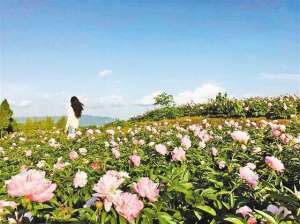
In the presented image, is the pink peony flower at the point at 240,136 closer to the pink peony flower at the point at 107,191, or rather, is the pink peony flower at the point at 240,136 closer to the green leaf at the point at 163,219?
the green leaf at the point at 163,219

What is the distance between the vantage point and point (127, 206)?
7.64ft

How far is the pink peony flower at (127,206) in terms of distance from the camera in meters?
2.32

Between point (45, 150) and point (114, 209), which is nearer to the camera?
point (114, 209)

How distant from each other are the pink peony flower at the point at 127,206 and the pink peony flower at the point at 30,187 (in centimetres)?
34

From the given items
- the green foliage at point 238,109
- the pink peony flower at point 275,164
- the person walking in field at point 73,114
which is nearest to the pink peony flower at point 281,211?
the pink peony flower at point 275,164

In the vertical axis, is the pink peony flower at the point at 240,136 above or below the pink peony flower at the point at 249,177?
above

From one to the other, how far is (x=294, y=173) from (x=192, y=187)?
5.63ft

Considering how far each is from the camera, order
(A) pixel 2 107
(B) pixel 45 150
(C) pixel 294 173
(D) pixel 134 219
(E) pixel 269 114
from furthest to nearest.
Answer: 1. (A) pixel 2 107
2. (E) pixel 269 114
3. (B) pixel 45 150
4. (C) pixel 294 173
5. (D) pixel 134 219

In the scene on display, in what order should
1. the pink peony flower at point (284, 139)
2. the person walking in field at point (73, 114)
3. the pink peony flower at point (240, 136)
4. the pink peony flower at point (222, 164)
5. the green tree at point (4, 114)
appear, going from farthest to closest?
the green tree at point (4, 114)
the person walking in field at point (73, 114)
the pink peony flower at point (284, 139)
the pink peony flower at point (240, 136)
the pink peony flower at point (222, 164)

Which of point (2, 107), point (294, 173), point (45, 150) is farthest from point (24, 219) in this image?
point (2, 107)

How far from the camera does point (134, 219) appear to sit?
2385 mm

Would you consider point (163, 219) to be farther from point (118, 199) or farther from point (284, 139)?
point (284, 139)

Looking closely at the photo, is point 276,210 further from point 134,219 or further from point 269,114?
point 269,114

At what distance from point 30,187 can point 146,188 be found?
0.61m
